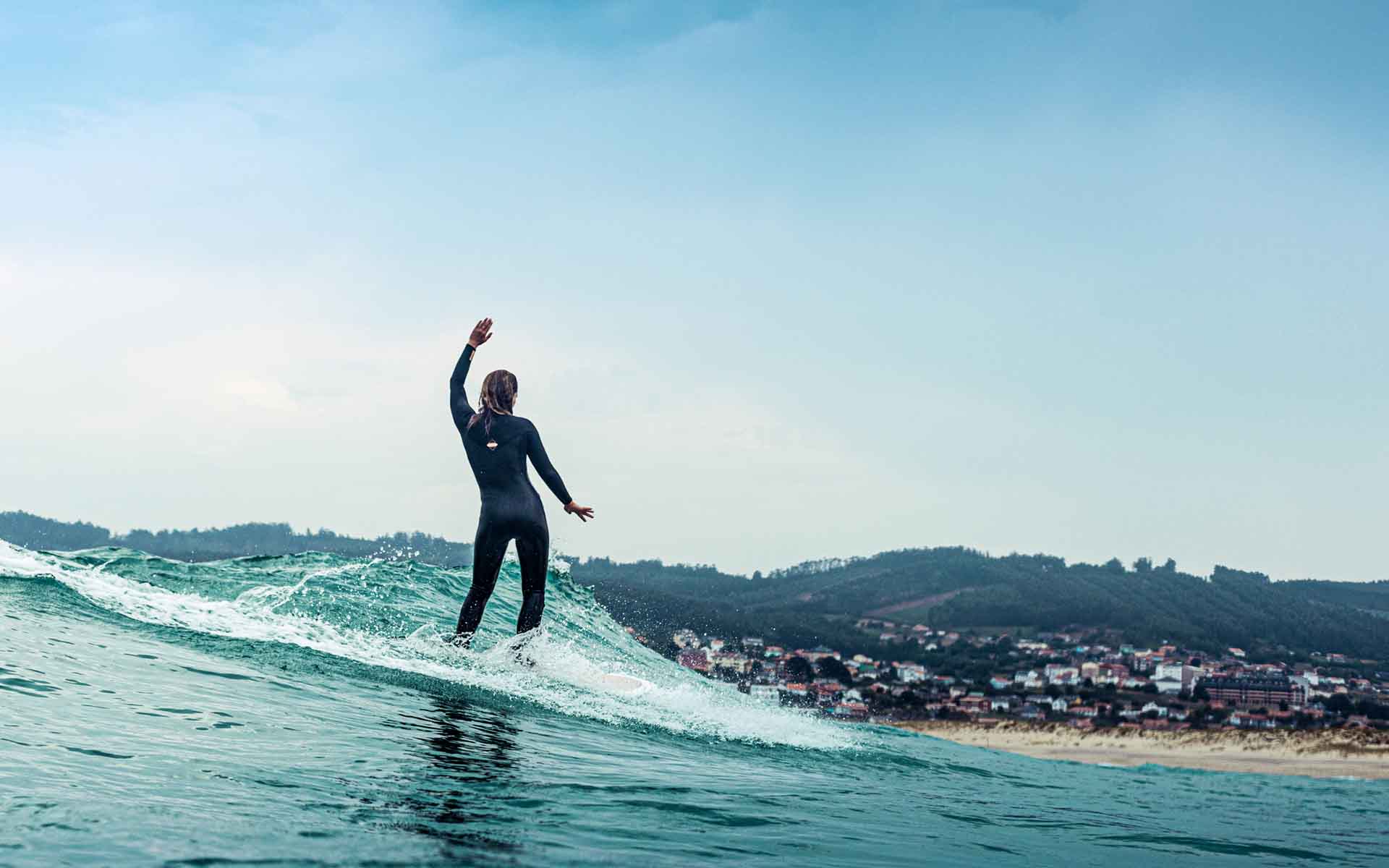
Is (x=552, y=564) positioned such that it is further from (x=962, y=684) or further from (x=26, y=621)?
(x=962, y=684)

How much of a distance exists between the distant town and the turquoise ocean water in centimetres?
1181

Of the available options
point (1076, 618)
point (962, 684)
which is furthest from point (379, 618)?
point (1076, 618)

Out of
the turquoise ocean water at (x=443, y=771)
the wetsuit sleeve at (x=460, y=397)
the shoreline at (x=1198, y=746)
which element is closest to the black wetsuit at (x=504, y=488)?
the wetsuit sleeve at (x=460, y=397)

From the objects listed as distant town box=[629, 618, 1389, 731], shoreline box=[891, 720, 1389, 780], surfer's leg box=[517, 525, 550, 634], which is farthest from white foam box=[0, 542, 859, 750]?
shoreline box=[891, 720, 1389, 780]

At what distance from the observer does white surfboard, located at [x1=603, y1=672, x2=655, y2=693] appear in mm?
10938

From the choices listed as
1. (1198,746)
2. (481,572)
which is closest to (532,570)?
(481,572)

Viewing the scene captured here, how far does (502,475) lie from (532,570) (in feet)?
3.48

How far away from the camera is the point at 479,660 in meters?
10.6

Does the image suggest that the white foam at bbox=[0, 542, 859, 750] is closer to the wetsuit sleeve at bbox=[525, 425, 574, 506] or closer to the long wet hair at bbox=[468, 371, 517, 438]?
the wetsuit sleeve at bbox=[525, 425, 574, 506]

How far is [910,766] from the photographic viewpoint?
392 inches

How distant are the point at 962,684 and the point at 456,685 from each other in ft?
127

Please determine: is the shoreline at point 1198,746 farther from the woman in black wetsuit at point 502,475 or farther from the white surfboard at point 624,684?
the woman in black wetsuit at point 502,475

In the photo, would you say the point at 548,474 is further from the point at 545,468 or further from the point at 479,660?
the point at 479,660

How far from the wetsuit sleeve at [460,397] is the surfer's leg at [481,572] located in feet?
3.65
